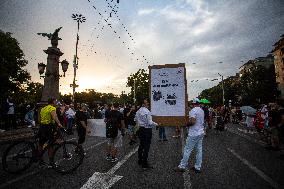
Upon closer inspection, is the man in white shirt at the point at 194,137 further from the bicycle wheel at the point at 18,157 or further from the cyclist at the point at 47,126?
the bicycle wheel at the point at 18,157

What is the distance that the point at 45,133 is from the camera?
767 centimetres

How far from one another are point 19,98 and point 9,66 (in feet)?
41.8

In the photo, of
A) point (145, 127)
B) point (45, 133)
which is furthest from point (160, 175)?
point (45, 133)

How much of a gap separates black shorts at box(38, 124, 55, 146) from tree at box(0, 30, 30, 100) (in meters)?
38.4

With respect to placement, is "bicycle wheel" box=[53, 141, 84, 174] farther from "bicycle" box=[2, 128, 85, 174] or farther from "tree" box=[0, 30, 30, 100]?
"tree" box=[0, 30, 30, 100]

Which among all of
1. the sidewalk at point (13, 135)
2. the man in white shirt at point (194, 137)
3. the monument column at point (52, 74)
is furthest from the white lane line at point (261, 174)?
the monument column at point (52, 74)

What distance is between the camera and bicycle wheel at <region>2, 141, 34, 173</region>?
7.16m

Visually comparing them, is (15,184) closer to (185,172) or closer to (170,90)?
(185,172)

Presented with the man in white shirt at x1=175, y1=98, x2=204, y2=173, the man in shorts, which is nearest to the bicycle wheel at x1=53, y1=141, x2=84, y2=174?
the man in shorts

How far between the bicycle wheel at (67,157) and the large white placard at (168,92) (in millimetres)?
2606

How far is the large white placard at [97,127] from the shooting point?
392 inches

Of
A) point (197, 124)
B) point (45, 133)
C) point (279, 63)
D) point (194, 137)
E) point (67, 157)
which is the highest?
point (279, 63)

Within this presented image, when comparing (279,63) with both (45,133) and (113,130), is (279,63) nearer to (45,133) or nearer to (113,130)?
(113,130)

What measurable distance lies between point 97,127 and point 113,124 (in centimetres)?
138
